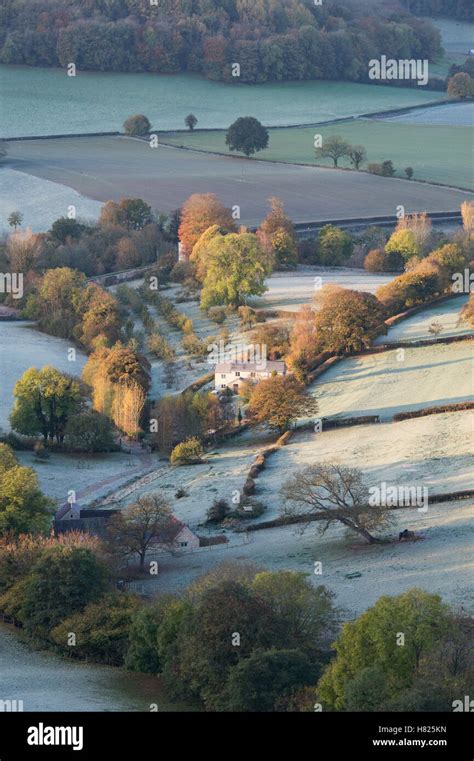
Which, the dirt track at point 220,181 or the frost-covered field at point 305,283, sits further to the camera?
the dirt track at point 220,181

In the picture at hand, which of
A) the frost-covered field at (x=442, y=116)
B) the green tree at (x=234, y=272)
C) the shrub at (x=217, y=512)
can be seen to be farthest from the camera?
the frost-covered field at (x=442, y=116)

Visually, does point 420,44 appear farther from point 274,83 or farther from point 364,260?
point 364,260

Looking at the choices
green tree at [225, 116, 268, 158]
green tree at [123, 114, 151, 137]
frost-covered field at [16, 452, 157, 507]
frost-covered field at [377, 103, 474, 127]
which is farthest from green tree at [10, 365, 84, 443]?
frost-covered field at [377, 103, 474, 127]

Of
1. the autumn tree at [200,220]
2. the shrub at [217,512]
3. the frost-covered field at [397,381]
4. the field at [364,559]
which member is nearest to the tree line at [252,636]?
the field at [364,559]

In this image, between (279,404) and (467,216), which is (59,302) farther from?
(467,216)

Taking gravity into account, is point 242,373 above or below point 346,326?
below

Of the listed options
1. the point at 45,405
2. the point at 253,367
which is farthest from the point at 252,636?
the point at 253,367

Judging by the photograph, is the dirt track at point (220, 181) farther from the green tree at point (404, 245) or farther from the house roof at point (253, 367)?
the house roof at point (253, 367)
